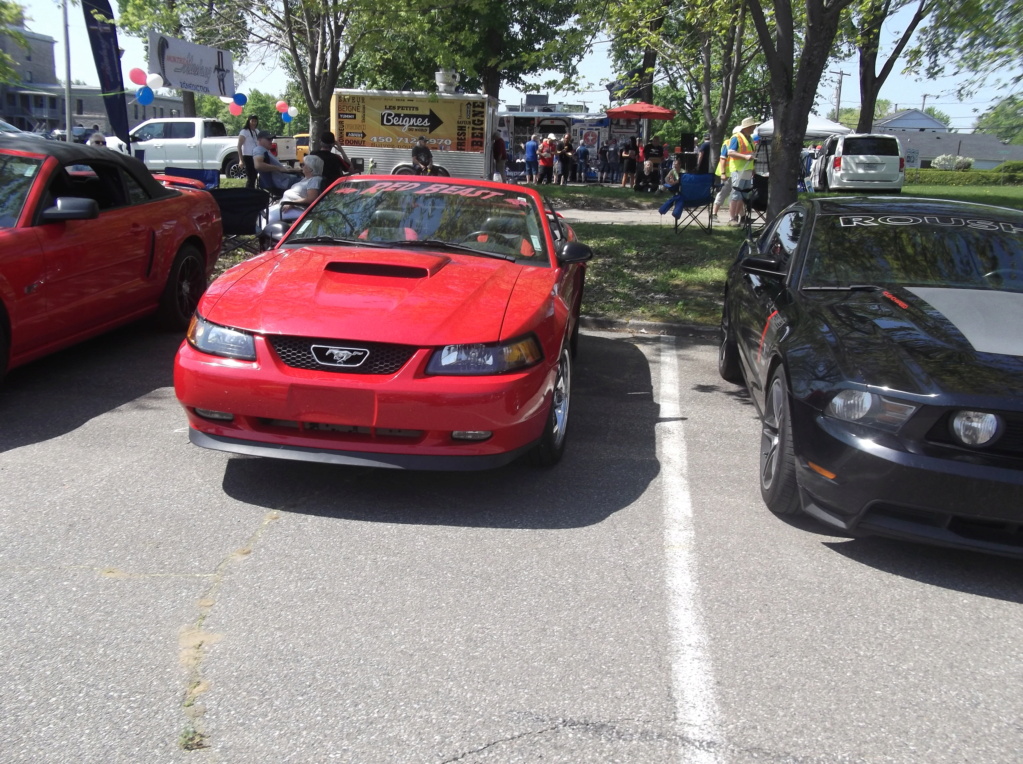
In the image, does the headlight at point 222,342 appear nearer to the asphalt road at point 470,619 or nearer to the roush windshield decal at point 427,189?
the asphalt road at point 470,619

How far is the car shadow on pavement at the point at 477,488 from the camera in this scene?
4.23m

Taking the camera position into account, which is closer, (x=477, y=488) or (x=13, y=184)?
(x=477, y=488)

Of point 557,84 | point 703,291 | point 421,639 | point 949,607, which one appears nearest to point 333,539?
point 421,639

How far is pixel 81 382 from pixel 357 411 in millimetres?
3193

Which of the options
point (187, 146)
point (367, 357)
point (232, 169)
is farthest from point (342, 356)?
point (187, 146)

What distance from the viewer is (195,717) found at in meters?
2.69

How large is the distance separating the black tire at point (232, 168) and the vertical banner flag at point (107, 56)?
32.5 ft

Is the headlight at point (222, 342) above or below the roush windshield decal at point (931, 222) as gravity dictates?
below

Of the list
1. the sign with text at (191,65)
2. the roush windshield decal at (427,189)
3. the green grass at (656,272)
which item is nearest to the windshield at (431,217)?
the roush windshield decal at (427,189)

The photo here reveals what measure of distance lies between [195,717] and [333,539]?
1.29 m

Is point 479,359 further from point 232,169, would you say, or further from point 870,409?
point 232,169

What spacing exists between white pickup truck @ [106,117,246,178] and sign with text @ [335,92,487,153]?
3595mm

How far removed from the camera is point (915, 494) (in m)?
3.56

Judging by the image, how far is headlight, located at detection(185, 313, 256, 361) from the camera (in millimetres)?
4184
